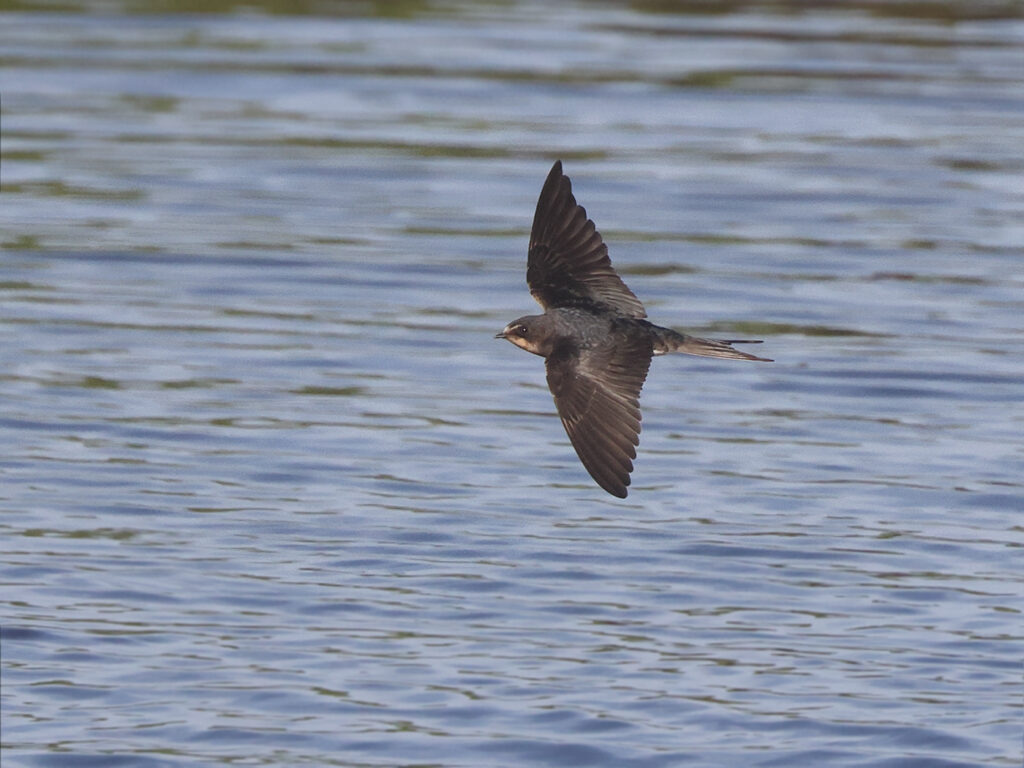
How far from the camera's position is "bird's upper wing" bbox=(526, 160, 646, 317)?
7961 mm

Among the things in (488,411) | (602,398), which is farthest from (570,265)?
(488,411)

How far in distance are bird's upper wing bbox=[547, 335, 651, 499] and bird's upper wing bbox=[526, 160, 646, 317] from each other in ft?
0.98

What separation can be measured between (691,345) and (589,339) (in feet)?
1.33

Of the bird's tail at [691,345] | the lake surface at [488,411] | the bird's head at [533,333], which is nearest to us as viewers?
the lake surface at [488,411]

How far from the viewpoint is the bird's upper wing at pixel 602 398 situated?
7367 millimetres

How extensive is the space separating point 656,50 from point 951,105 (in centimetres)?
323

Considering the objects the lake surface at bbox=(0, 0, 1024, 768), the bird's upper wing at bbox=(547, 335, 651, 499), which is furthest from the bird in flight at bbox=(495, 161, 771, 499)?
the lake surface at bbox=(0, 0, 1024, 768)

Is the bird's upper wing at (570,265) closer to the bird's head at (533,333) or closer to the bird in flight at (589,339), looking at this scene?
the bird in flight at (589,339)

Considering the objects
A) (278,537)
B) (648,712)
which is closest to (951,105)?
(278,537)

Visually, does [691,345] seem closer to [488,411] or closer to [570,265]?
[570,265]

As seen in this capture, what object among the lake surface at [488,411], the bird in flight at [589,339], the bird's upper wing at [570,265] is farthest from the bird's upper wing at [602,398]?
the lake surface at [488,411]

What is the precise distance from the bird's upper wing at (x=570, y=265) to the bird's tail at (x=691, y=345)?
326 millimetres

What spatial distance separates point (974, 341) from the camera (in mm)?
11984

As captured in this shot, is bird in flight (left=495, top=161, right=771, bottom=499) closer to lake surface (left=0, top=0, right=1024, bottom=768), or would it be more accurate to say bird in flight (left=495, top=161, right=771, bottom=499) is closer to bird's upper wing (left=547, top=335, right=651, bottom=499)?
bird's upper wing (left=547, top=335, right=651, bottom=499)
